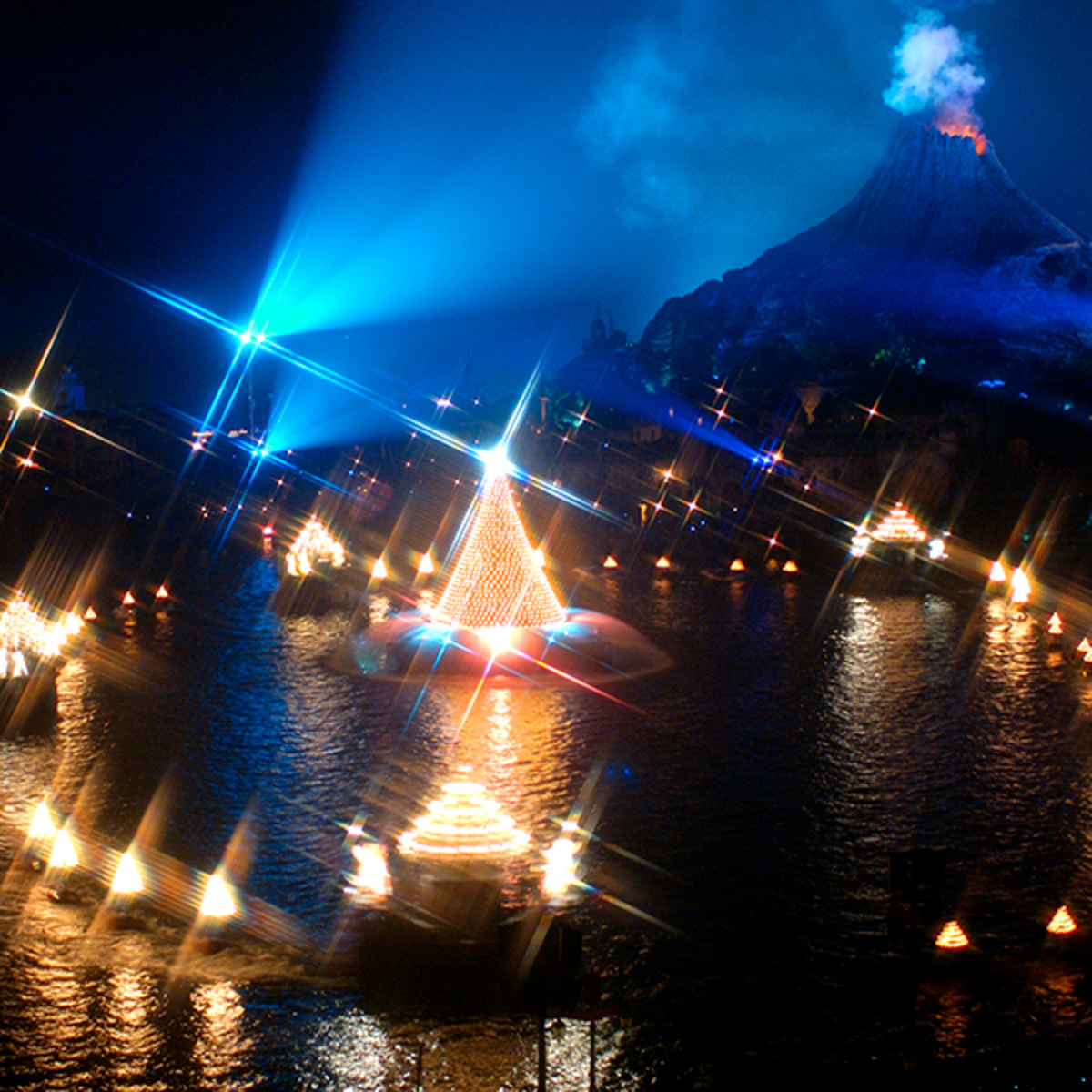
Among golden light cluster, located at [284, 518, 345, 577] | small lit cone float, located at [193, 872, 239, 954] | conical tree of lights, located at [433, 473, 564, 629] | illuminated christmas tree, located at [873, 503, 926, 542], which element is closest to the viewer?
small lit cone float, located at [193, 872, 239, 954]

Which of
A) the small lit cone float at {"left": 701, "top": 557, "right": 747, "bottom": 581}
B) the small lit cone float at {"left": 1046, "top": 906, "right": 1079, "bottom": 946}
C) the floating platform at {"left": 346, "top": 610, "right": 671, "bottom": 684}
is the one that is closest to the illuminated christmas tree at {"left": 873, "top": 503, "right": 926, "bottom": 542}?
the small lit cone float at {"left": 701, "top": 557, "right": 747, "bottom": 581}

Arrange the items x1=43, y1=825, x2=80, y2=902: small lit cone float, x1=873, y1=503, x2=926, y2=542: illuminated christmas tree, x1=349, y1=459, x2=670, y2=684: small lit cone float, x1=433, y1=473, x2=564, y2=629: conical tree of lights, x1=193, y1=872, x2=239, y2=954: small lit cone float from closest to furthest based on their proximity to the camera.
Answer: x1=193, y1=872, x2=239, y2=954: small lit cone float, x1=43, y1=825, x2=80, y2=902: small lit cone float, x1=349, y1=459, x2=670, y2=684: small lit cone float, x1=433, y1=473, x2=564, y2=629: conical tree of lights, x1=873, y1=503, x2=926, y2=542: illuminated christmas tree

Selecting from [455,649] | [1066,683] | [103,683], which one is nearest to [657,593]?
[455,649]

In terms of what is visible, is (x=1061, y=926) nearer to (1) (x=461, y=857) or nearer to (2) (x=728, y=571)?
(1) (x=461, y=857)

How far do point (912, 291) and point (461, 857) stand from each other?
147 metres

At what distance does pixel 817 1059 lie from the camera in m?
6.66

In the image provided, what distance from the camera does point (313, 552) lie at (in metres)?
29.5

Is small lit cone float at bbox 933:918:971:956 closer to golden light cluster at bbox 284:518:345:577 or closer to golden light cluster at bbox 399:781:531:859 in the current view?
golden light cluster at bbox 399:781:531:859

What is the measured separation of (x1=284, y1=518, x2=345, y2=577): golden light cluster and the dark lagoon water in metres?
8.33

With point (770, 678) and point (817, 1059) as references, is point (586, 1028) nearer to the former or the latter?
point (817, 1059)

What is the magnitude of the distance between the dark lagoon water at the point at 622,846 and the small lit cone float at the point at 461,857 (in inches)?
20.5

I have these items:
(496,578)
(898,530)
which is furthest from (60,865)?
(898,530)

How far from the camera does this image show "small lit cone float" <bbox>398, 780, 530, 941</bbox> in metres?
8.32

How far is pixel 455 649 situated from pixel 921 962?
11.9 metres
